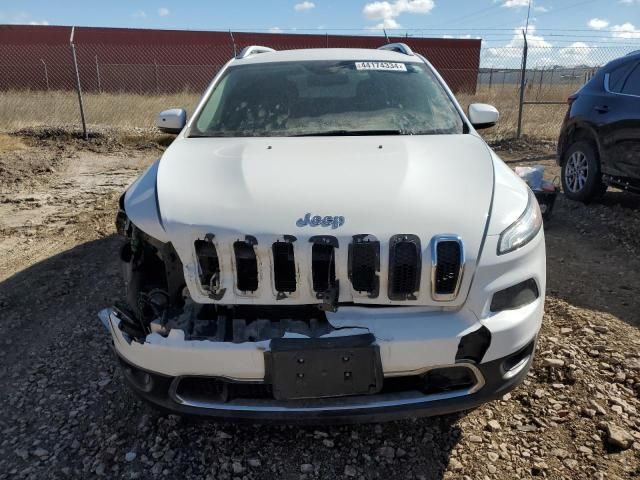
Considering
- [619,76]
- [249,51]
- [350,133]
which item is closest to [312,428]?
[350,133]

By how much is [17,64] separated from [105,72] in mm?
3480

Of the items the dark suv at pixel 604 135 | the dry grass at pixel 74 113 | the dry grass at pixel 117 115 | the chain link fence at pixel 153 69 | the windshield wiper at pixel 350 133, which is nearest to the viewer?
the windshield wiper at pixel 350 133

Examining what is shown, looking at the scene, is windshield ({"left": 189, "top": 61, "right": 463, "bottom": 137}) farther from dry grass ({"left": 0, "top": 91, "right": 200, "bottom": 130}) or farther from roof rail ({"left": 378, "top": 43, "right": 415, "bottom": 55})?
dry grass ({"left": 0, "top": 91, "right": 200, "bottom": 130})

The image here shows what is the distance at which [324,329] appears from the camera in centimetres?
200


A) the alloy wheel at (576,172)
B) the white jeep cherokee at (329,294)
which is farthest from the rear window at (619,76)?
the white jeep cherokee at (329,294)

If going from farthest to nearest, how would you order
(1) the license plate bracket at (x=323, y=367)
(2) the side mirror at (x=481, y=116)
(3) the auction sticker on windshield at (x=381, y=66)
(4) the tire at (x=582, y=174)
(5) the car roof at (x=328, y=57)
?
(4) the tire at (x=582, y=174) → (5) the car roof at (x=328, y=57) → (3) the auction sticker on windshield at (x=381, y=66) → (2) the side mirror at (x=481, y=116) → (1) the license plate bracket at (x=323, y=367)

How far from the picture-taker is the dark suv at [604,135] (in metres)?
A: 5.23

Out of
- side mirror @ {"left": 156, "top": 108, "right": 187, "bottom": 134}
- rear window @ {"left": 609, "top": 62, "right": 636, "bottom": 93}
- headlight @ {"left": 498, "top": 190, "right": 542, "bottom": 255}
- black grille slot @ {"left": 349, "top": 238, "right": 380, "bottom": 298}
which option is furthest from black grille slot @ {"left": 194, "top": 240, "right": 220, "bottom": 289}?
rear window @ {"left": 609, "top": 62, "right": 636, "bottom": 93}

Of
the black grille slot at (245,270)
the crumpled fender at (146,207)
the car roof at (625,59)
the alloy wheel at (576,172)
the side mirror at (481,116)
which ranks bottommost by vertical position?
the alloy wheel at (576,172)

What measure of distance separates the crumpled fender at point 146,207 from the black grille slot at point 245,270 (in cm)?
31

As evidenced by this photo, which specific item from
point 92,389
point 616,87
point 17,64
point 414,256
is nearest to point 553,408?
point 414,256

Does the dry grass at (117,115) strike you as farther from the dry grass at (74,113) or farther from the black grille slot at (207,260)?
the black grille slot at (207,260)

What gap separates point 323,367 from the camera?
193cm

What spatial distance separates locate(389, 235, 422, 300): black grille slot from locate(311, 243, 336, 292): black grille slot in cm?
22
